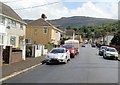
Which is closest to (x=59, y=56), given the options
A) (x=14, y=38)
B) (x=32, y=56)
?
(x=32, y=56)

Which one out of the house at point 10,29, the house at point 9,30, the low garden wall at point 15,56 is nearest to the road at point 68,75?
the low garden wall at point 15,56

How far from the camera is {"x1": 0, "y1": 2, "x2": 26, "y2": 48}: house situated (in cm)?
4388

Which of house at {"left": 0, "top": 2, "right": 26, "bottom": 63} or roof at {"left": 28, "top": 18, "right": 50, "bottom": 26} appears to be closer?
house at {"left": 0, "top": 2, "right": 26, "bottom": 63}

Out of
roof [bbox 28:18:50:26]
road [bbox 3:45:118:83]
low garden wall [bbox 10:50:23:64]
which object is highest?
roof [bbox 28:18:50:26]

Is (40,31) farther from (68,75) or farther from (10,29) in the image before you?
(68,75)

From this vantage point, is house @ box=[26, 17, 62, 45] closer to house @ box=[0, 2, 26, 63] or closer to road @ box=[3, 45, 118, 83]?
house @ box=[0, 2, 26, 63]

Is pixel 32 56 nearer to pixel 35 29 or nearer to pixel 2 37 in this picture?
pixel 2 37

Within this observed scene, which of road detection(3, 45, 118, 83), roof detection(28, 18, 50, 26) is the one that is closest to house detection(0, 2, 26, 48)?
road detection(3, 45, 118, 83)

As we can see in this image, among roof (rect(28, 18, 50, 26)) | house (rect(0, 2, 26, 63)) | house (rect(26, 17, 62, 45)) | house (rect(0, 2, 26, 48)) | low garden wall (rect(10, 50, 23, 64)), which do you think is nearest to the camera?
low garden wall (rect(10, 50, 23, 64))

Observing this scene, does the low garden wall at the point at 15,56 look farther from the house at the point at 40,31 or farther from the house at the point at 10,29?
the house at the point at 40,31

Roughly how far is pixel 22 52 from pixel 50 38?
165 ft

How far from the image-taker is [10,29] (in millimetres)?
48500

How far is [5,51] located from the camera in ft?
83.8

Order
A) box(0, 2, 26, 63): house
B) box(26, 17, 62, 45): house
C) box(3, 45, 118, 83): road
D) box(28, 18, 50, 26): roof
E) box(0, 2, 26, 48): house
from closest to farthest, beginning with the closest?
box(3, 45, 118, 83): road < box(0, 2, 26, 63): house < box(0, 2, 26, 48): house < box(26, 17, 62, 45): house < box(28, 18, 50, 26): roof
